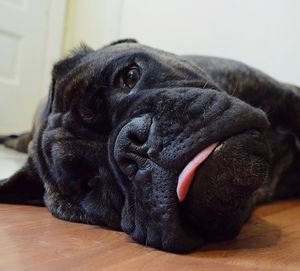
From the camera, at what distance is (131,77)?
1286mm

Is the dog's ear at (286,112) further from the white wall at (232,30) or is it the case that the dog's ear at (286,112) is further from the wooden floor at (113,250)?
the white wall at (232,30)

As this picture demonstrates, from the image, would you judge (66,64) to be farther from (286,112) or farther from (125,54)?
(286,112)

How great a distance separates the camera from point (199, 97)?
1.04 metres

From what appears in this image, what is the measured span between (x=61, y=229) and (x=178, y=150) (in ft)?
1.41

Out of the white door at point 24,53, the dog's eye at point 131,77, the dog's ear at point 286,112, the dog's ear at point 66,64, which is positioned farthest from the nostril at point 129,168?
the white door at point 24,53

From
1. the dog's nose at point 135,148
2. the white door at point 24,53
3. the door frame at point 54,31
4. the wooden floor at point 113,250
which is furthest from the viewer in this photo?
the door frame at point 54,31

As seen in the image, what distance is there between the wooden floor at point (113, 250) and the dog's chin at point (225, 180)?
8cm

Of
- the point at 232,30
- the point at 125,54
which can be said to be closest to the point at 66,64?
the point at 125,54

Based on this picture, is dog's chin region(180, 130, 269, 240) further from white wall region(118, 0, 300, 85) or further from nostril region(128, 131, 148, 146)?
white wall region(118, 0, 300, 85)

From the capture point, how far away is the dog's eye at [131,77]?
50.2 inches

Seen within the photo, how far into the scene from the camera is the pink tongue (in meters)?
0.98

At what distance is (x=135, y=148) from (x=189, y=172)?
142mm

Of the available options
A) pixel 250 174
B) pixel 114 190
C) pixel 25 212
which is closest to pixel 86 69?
pixel 114 190

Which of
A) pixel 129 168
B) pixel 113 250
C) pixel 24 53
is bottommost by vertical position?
pixel 24 53
